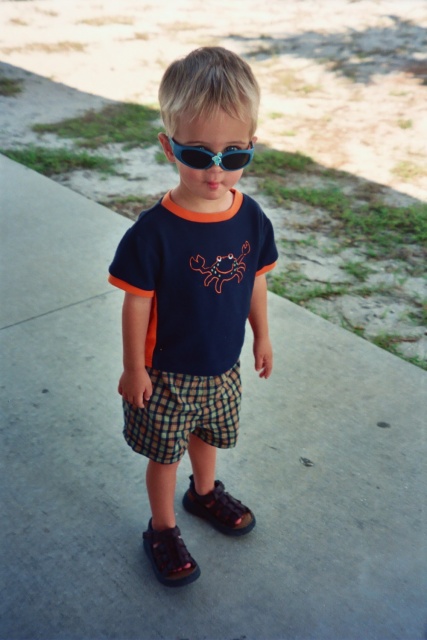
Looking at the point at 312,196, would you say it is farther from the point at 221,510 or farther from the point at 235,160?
the point at 235,160

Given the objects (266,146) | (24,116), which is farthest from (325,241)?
(24,116)

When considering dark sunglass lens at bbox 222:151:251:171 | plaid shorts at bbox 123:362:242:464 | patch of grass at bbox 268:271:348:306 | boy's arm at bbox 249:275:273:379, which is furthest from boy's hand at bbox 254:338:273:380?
patch of grass at bbox 268:271:348:306

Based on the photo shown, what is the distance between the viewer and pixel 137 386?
1731 millimetres

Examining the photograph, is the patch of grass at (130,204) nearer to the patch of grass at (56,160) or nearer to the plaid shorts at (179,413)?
the patch of grass at (56,160)

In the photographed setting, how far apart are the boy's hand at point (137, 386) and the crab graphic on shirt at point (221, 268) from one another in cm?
28

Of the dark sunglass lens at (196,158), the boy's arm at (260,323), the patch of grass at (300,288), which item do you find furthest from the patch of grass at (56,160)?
the dark sunglass lens at (196,158)

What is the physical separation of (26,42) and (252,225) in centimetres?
783

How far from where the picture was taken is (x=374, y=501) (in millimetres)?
2158

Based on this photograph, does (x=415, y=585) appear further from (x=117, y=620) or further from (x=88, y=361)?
(x=88, y=361)

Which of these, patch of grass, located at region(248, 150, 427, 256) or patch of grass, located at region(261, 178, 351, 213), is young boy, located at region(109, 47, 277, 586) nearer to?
patch of grass, located at region(248, 150, 427, 256)

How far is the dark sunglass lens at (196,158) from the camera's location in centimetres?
155

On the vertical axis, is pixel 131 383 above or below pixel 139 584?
above

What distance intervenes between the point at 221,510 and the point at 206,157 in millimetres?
1036

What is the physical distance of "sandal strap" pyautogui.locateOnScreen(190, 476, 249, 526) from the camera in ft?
6.65
